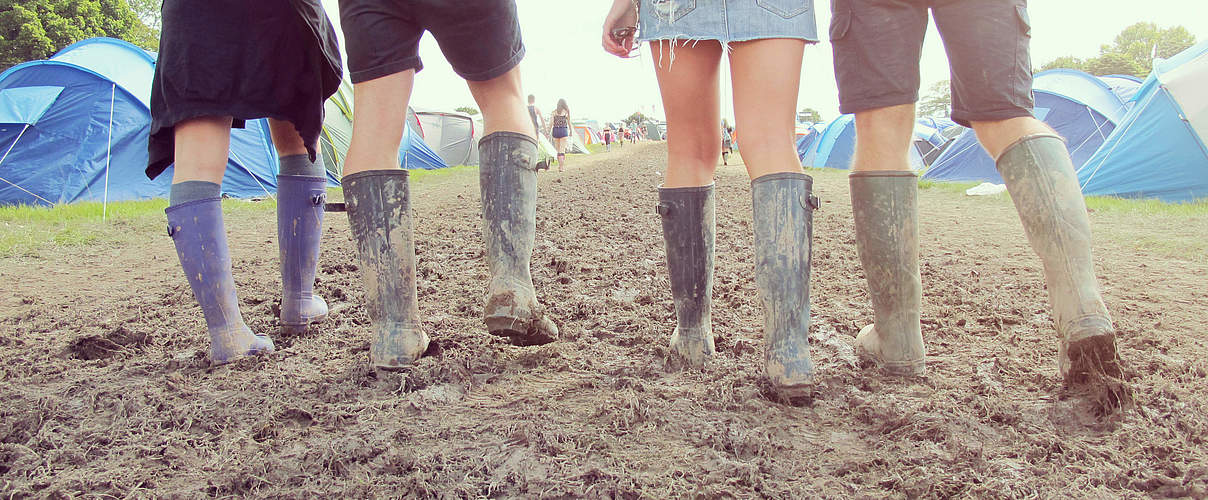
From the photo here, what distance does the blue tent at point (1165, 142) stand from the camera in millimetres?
6297

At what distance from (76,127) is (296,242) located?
6.92m

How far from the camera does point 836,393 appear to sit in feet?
5.35

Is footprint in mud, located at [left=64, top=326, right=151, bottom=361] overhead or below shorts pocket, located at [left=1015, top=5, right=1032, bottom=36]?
below

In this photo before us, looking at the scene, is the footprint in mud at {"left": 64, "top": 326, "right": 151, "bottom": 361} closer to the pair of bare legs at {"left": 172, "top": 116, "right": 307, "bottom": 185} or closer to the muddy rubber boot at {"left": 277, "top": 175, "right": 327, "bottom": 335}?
the muddy rubber boot at {"left": 277, "top": 175, "right": 327, "bottom": 335}

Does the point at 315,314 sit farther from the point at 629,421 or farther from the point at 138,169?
the point at 138,169

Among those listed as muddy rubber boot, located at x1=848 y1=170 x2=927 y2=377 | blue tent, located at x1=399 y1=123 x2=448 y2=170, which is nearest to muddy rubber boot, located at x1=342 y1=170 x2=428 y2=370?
muddy rubber boot, located at x1=848 y1=170 x2=927 y2=377

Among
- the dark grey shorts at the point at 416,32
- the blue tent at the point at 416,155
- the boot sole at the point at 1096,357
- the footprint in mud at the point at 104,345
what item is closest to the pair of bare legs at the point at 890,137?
the boot sole at the point at 1096,357

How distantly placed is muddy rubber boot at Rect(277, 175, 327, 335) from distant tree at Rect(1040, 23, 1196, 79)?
181 feet

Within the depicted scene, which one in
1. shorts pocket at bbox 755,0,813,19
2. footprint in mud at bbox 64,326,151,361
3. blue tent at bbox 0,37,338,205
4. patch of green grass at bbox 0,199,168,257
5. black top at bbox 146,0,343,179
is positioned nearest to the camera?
shorts pocket at bbox 755,0,813,19

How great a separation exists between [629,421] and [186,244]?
140 cm

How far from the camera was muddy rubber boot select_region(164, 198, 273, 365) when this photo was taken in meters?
Answer: 1.87

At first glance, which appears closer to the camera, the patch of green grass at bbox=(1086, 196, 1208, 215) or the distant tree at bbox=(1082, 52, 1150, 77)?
the patch of green grass at bbox=(1086, 196, 1208, 215)

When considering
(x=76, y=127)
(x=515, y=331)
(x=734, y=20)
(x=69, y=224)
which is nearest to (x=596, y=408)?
(x=515, y=331)

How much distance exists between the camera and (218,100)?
76.3 inches
